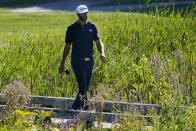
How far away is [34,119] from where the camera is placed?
8.07m

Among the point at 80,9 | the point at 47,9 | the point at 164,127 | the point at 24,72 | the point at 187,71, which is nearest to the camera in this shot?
the point at 164,127

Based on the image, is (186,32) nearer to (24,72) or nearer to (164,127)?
(24,72)

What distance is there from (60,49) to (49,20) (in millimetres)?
14671

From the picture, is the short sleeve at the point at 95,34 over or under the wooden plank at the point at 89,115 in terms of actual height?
over

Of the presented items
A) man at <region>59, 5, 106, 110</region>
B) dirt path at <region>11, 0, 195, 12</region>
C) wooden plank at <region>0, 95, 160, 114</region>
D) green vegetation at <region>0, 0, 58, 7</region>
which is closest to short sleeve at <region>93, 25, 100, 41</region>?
man at <region>59, 5, 106, 110</region>

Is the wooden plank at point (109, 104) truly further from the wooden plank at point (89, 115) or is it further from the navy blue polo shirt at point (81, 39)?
the navy blue polo shirt at point (81, 39)

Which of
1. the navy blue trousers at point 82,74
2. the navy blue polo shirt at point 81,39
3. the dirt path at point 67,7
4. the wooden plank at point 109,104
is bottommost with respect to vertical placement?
the dirt path at point 67,7

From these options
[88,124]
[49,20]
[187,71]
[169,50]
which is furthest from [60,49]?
[49,20]

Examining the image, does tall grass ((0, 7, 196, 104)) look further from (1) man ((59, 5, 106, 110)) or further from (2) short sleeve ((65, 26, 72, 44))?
(2) short sleeve ((65, 26, 72, 44))

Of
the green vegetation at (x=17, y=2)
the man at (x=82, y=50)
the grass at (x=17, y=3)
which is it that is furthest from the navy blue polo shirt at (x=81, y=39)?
the green vegetation at (x=17, y=2)

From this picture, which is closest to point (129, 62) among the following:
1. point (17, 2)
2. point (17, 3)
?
point (17, 3)

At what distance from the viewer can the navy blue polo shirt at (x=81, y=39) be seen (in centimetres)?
941

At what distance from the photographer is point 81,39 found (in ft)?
30.9

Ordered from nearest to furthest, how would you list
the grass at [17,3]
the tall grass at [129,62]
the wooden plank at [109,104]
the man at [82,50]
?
the wooden plank at [109,104]
the man at [82,50]
the tall grass at [129,62]
the grass at [17,3]
